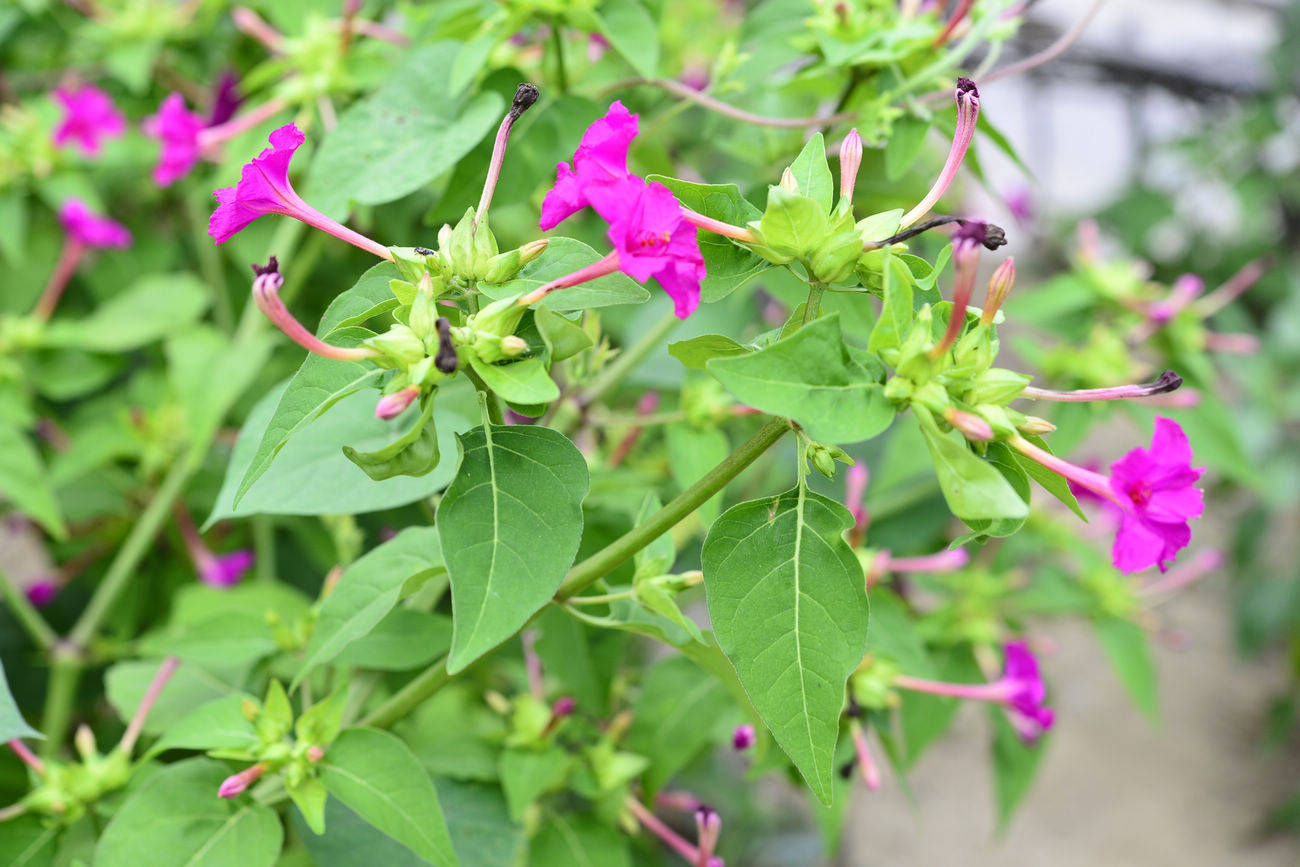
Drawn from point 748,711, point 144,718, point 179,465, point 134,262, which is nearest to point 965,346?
point 748,711

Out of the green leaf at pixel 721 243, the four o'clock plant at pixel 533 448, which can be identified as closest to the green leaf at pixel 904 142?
the four o'clock plant at pixel 533 448

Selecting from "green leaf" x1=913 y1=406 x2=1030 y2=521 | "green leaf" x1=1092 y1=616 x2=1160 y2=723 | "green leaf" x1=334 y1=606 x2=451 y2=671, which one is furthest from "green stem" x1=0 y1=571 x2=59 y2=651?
"green leaf" x1=1092 y1=616 x2=1160 y2=723

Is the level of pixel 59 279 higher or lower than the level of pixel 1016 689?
higher

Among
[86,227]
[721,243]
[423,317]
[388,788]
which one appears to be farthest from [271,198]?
[86,227]

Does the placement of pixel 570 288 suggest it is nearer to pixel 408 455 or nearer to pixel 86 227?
pixel 408 455

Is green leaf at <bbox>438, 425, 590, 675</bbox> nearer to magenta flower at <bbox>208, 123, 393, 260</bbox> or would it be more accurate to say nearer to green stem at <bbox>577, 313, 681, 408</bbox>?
magenta flower at <bbox>208, 123, 393, 260</bbox>

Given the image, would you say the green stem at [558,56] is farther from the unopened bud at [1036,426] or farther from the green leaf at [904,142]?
the unopened bud at [1036,426]

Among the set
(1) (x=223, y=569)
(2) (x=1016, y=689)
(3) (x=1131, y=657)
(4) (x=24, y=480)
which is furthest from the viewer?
(3) (x=1131, y=657)
